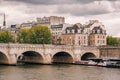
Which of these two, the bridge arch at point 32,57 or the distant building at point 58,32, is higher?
the distant building at point 58,32

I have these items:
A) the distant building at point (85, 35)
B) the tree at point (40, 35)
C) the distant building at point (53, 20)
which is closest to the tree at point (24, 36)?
the tree at point (40, 35)

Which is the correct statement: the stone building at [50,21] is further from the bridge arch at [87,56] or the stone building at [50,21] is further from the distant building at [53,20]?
the bridge arch at [87,56]

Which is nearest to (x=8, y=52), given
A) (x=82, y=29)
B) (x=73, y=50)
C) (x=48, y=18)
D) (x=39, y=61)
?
(x=39, y=61)

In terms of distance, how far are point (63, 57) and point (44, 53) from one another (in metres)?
9.79

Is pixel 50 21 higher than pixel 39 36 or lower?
higher

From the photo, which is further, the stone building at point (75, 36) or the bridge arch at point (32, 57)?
the stone building at point (75, 36)

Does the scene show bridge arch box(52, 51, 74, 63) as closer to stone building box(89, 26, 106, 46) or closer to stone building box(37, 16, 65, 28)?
stone building box(89, 26, 106, 46)

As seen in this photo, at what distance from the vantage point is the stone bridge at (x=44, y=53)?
8301 cm

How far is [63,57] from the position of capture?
97312mm

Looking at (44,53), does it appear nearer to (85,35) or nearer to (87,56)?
(87,56)

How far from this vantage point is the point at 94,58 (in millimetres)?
93188

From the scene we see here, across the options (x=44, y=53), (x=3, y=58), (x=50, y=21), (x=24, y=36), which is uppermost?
(x=50, y=21)

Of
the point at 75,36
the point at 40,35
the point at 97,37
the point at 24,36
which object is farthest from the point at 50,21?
the point at 97,37

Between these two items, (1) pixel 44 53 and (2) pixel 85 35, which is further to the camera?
(2) pixel 85 35
